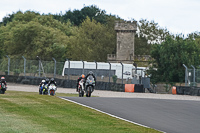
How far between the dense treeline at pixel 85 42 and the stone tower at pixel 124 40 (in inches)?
252

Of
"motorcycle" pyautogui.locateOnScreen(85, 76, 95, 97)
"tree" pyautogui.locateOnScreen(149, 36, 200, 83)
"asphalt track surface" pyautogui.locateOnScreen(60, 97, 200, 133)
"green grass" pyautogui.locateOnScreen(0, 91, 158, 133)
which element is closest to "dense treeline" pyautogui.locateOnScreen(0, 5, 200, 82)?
"tree" pyautogui.locateOnScreen(149, 36, 200, 83)

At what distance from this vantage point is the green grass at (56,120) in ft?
37.6

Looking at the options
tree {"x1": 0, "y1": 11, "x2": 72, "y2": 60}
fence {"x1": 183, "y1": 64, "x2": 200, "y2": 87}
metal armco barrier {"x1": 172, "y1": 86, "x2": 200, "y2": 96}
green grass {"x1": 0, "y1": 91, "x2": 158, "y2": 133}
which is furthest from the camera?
tree {"x1": 0, "y1": 11, "x2": 72, "y2": 60}

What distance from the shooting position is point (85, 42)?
102000mm

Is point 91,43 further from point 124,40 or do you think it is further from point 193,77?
point 193,77

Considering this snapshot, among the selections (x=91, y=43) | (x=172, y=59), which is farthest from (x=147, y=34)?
(x=172, y=59)

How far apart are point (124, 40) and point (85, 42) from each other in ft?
33.8

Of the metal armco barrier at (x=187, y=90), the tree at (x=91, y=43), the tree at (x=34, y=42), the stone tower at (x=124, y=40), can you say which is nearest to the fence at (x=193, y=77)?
the metal armco barrier at (x=187, y=90)

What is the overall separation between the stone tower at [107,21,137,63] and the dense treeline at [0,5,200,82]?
21.0 ft

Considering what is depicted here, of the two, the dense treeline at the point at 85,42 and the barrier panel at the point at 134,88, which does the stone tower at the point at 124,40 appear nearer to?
the dense treeline at the point at 85,42

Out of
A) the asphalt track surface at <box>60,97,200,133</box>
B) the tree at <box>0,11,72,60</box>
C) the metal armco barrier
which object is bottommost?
the asphalt track surface at <box>60,97,200,133</box>

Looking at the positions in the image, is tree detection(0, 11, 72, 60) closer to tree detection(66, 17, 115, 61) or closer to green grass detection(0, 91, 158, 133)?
tree detection(66, 17, 115, 61)

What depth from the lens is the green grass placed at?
37.6 feet

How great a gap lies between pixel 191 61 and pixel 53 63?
15260mm
